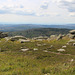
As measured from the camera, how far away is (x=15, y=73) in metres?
10.8

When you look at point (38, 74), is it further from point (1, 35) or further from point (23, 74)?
point (1, 35)

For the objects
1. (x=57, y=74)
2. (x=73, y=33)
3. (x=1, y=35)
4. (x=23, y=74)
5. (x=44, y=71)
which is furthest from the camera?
(x=1, y=35)

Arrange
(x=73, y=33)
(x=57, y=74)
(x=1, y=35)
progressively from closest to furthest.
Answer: (x=57, y=74) < (x=73, y=33) < (x=1, y=35)

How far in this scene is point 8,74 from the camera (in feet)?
35.3

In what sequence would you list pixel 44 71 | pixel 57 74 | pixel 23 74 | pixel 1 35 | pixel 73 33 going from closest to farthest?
pixel 57 74 < pixel 23 74 < pixel 44 71 < pixel 73 33 < pixel 1 35

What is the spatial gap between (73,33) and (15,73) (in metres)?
62.6

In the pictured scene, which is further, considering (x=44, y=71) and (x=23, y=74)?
(x=44, y=71)

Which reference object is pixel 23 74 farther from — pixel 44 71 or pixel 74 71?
pixel 74 71

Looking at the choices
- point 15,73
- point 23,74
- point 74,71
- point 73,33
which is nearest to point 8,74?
point 15,73

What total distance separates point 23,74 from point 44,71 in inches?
85.1

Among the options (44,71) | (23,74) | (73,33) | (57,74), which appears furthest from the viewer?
(73,33)

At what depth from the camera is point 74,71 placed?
1065 centimetres

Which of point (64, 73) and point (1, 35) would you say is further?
point (1, 35)

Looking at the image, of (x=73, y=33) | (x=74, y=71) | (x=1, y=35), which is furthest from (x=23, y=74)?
(x=1, y=35)
